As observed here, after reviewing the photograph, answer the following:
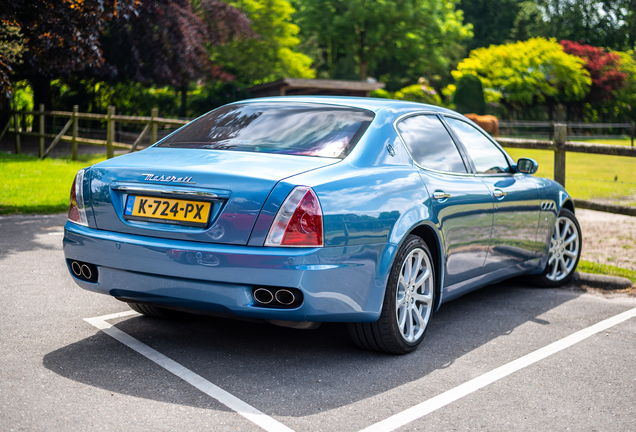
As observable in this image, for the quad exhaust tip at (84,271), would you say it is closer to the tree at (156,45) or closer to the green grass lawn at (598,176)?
the green grass lawn at (598,176)

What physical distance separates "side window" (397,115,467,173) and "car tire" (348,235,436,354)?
2.09 ft

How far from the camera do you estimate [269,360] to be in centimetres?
379

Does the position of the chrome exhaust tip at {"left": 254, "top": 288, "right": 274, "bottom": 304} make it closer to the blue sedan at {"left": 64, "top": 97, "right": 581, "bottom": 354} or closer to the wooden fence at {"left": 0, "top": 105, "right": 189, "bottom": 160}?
the blue sedan at {"left": 64, "top": 97, "right": 581, "bottom": 354}

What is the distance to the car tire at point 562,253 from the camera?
600 centimetres

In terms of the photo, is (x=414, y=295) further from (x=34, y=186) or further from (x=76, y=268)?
(x=34, y=186)

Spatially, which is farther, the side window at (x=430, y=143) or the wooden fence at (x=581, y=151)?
the wooden fence at (x=581, y=151)

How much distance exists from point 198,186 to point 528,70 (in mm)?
45475

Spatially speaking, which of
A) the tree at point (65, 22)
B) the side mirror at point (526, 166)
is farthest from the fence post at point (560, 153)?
the tree at point (65, 22)

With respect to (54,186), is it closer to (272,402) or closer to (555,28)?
(272,402)

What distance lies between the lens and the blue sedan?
333 centimetres

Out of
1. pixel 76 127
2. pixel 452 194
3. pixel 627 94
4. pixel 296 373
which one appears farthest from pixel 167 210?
pixel 627 94

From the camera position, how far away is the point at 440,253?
13.9 ft

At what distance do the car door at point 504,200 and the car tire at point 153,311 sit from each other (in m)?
2.24

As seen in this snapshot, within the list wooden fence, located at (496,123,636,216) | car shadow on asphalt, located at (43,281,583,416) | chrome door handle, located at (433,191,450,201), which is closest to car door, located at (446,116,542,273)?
car shadow on asphalt, located at (43,281,583,416)
